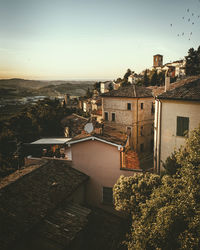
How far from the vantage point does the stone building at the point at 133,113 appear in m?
25.2

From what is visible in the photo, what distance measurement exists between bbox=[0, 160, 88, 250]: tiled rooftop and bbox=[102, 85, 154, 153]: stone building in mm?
14879

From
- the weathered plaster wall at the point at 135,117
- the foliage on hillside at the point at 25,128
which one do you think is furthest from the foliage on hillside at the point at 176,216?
the weathered plaster wall at the point at 135,117

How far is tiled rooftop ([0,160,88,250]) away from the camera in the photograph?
23.6ft

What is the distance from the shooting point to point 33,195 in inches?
359

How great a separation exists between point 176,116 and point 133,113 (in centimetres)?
1200

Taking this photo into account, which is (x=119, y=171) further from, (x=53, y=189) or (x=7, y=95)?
(x=7, y=95)

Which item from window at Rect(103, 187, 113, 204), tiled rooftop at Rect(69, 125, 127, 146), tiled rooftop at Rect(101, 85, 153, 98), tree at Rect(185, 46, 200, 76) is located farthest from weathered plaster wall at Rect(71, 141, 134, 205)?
tree at Rect(185, 46, 200, 76)

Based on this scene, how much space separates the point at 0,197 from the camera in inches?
333

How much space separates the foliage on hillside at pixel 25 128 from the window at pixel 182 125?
13352 millimetres

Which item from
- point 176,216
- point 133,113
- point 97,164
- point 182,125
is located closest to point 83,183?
point 97,164

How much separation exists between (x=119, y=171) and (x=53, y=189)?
4.09 m

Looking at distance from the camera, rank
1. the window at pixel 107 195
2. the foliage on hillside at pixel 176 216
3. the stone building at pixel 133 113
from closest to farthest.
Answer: the foliage on hillside at pixel 176 216 < the window at pixel 107 195 < the stone building at pixel 133 113

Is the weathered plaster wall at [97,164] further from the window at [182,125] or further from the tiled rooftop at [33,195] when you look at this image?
the window at [182,125]

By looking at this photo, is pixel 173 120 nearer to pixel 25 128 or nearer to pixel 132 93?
pixel 132 93
